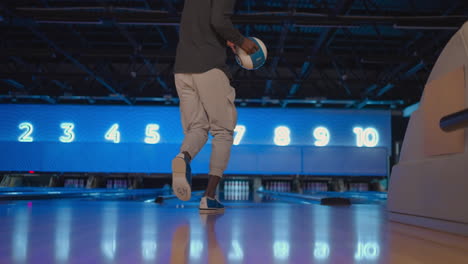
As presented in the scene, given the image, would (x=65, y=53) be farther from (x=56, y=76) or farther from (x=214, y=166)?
(x=214, y=166)

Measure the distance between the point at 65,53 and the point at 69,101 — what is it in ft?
16.6

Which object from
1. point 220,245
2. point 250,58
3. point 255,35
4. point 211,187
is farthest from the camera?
point 255,35

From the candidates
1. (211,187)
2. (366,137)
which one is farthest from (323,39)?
(211,187)

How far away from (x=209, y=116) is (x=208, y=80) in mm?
151

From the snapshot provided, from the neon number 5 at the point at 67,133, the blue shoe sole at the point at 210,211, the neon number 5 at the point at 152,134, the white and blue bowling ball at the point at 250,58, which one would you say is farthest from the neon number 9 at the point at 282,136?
the blue shoe sole at the point at 210,211

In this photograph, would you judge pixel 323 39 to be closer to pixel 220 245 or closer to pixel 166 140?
pixel 166 140

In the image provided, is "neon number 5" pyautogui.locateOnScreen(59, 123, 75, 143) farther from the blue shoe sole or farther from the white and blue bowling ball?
the blue shoe sole

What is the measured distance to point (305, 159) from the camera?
11312mm

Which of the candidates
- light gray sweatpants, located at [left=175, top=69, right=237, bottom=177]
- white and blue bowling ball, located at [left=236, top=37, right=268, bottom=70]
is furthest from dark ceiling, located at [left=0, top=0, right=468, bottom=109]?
light gray sweatpants, located at [left=175, top=69, right=237, bottom=177]

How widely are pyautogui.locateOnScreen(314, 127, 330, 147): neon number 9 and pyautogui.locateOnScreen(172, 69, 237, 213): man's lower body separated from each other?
10.0 metres

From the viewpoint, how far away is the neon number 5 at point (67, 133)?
11427 millimetres

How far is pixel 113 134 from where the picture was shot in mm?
11586

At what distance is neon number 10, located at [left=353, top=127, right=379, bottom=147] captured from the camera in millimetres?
11586

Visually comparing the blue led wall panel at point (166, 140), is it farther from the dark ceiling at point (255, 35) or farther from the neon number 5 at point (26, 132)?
the dark ceiling at point (255, 35)
